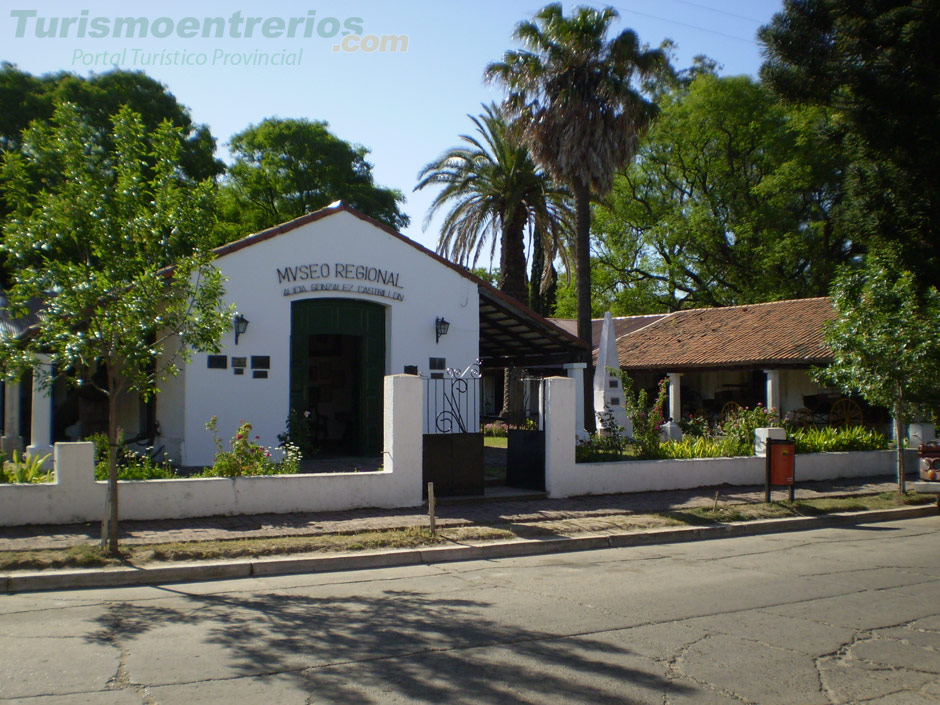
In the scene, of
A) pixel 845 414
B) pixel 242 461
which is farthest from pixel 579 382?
pixel 242 461

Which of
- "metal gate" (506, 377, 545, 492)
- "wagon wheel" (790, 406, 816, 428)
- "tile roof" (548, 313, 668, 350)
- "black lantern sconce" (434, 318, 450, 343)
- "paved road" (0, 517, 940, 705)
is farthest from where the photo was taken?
"tile roof" (548, 313, 668, 350)

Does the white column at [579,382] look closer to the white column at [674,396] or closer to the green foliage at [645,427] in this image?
the green foliage at [645,427]

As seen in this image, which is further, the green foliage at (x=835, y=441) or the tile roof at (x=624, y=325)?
the tile roof at (x=624, y=325)

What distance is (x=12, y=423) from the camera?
60.1ft

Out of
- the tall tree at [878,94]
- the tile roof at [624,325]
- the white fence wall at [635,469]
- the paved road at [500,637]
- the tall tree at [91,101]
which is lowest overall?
the paved road at [500,637]

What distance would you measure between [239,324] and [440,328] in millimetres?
4269

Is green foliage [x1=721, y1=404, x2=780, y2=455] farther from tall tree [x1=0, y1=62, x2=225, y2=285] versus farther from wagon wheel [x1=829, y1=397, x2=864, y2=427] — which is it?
tall tree [x1=0, y1=62, x2=225, y2=285]

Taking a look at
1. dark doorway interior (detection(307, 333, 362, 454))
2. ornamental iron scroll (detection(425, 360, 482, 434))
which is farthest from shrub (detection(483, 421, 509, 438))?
ornamental iron scroll (detection(425, 360, 482, 434))

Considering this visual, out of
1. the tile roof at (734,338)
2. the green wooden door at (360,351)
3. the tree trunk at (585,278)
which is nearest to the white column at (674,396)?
the tile roof at (734,338)

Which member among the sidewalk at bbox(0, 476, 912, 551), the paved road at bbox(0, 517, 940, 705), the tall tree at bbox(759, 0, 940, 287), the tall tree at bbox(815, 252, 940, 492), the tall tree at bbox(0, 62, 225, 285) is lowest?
the paved road at bbox(0, 517, 940, 705)

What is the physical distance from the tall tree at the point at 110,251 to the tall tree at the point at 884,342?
37.6 ft

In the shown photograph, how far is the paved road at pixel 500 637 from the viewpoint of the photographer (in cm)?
519

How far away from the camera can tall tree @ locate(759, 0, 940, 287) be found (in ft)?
64.1

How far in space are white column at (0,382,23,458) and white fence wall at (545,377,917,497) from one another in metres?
11.1
